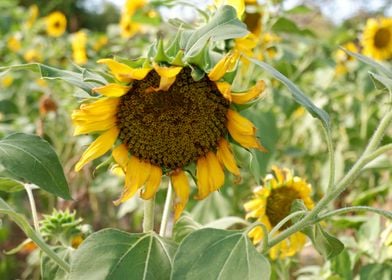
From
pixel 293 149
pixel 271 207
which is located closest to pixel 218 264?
pixel 271 207

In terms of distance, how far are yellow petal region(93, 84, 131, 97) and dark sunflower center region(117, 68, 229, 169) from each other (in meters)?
0.03

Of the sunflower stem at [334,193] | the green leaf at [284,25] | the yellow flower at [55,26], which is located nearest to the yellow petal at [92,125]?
the sunflower stem at [334,193]

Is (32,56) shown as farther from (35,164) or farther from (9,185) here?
(35,164)

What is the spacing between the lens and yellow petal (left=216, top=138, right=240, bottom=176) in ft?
2.67

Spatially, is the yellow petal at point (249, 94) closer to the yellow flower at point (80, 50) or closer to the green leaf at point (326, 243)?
the green leaf at point (326, 243)

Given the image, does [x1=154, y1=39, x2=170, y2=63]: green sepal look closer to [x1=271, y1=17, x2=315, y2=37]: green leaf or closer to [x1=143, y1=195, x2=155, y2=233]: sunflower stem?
[x1=143, y1=195, x2=155, y2=233]: sunflower stem

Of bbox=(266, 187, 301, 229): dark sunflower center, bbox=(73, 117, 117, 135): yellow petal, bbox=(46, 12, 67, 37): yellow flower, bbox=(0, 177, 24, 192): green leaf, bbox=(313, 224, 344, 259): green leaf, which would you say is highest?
bbox=(73, 117, 117, 135): yellow petal

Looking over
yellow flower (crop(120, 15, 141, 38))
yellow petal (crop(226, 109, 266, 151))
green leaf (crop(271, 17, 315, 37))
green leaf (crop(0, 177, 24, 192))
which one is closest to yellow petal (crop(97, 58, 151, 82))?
yellow petal (crop(226, 109, 266, 151))

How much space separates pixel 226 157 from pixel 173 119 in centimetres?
7

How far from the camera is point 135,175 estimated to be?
80 cm

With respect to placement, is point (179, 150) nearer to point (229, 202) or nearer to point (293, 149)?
point (229, 202)

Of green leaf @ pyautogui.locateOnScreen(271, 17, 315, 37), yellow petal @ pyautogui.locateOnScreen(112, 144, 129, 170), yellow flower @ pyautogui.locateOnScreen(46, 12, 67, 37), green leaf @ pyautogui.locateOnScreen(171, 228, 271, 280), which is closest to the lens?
green leaf @ pyautogui.locateOnScreen(171, 228, 271, 280)

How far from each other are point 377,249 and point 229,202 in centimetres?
54

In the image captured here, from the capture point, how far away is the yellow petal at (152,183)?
2.66 feet
